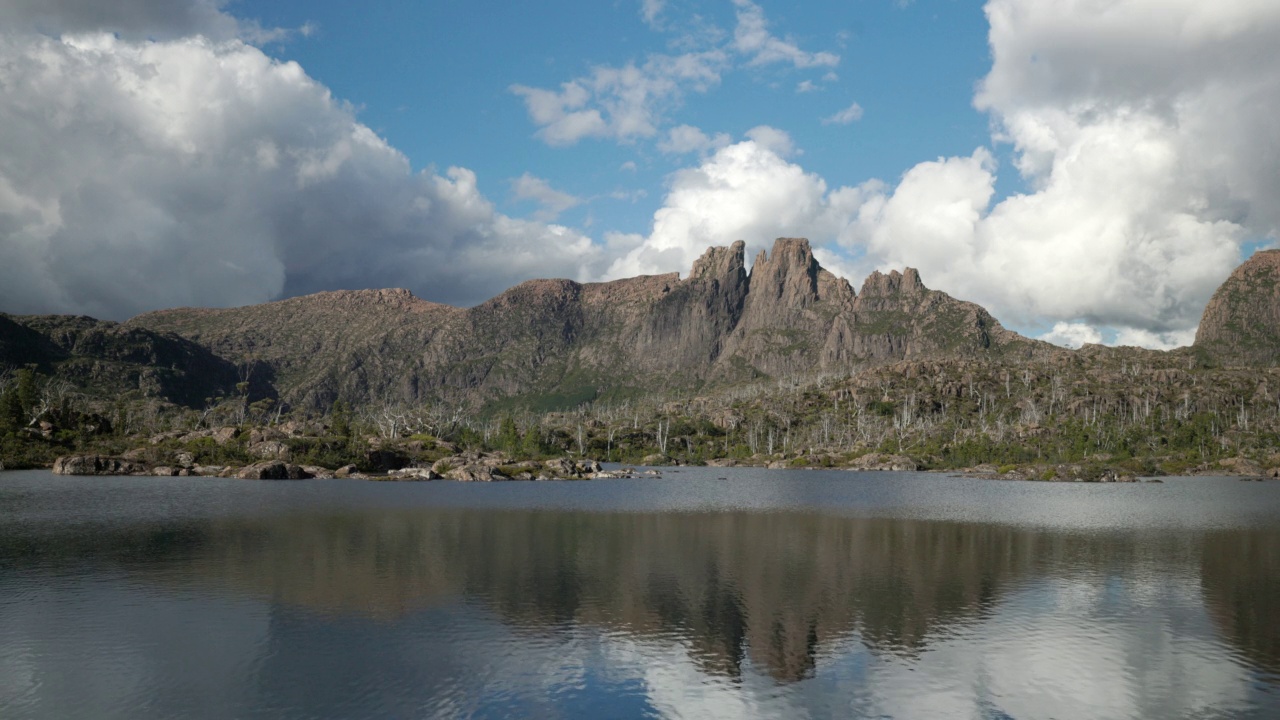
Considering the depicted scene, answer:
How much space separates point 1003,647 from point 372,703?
2339 cm

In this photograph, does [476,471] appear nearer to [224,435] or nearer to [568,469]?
[568,469]

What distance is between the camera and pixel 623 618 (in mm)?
33438

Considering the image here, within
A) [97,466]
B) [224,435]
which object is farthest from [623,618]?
[224,435]

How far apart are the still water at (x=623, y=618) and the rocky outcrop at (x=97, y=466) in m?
60.5

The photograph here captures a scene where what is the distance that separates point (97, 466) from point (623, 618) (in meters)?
122

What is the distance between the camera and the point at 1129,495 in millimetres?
110375

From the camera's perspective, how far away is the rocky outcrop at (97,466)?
11919cm

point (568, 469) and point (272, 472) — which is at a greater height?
point (568, 469)

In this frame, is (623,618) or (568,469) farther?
(568,469)

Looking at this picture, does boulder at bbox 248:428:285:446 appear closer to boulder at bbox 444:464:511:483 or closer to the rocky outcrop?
the rocky outcrop

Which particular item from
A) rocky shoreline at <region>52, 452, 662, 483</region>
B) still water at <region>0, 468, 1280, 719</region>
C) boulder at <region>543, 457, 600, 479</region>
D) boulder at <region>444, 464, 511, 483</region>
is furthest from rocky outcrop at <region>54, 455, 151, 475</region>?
boulder at <region>543, 457, 600, 479</region>

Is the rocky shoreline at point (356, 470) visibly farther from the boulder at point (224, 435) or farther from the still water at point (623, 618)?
the still water at point (623, 618)

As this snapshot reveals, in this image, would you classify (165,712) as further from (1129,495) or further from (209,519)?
(1129,495)

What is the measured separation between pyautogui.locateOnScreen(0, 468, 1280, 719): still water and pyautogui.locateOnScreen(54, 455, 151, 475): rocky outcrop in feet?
198
